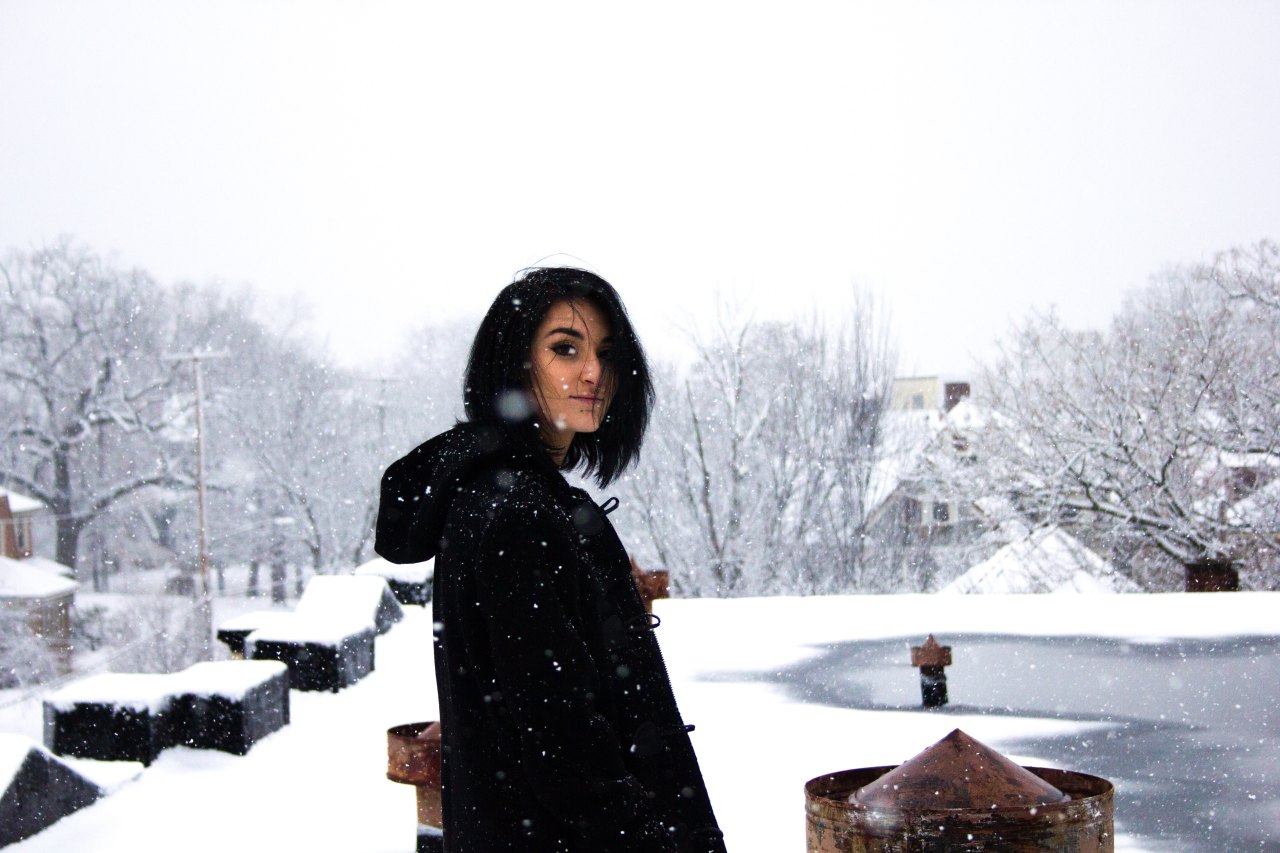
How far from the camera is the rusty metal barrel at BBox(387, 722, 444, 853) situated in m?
3.67

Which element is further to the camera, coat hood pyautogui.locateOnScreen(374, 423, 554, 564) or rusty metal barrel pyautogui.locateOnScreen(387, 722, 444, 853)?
rusty metal barrel pyautogui.locateOnScreen(387, 722, 444, 853)

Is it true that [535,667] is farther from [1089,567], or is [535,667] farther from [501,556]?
[1089,567]

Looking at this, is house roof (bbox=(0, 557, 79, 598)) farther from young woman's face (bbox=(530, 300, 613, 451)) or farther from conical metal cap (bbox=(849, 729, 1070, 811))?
young woman's face (bbox=(530, 300, 613, 451))

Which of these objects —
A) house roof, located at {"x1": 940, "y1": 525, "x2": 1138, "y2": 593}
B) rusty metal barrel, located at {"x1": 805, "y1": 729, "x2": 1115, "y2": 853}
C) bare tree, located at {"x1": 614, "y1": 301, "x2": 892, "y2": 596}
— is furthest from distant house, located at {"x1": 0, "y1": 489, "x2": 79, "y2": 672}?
rusty metal barrel, located at {"x1": 805, "y1": 729, "x2": 1115, "y2": 853}

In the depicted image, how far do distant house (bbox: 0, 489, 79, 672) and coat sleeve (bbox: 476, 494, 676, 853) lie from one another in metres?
45.7

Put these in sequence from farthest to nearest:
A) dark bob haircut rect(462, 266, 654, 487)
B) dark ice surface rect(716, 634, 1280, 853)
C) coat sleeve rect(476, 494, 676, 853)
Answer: dark ice surface rect(716, 634, 1280, 853) → dark bob haircut rect(462, 266, 654, 487) → coat sleeve rect(476, 494, 676, 853)

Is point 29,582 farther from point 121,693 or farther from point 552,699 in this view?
point 552,699

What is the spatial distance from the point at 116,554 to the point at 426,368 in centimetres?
1354

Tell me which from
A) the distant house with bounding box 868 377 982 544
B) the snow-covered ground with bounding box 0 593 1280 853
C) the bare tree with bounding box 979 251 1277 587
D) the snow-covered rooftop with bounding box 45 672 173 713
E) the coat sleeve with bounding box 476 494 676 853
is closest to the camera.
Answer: the coat sleeve with bounding box 476 494 676 853

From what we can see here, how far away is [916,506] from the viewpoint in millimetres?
Result: 35000

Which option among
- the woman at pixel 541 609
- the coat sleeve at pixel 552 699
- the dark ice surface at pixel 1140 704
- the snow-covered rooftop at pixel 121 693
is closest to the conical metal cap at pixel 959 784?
the woman at pixel 541 609

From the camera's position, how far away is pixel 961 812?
243cm

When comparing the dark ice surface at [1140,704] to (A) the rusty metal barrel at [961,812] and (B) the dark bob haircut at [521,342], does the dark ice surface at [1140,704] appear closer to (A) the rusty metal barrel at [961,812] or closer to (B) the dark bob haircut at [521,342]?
(A) the rusty metal barrel at [961,812]

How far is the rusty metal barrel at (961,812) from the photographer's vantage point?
7.96 feet
